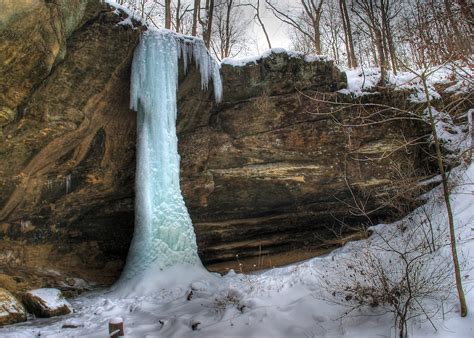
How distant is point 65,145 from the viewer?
7445 mm

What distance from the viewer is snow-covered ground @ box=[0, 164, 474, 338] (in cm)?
414

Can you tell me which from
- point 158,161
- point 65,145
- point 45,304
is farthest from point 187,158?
point 45,304

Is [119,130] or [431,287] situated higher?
[119,130]

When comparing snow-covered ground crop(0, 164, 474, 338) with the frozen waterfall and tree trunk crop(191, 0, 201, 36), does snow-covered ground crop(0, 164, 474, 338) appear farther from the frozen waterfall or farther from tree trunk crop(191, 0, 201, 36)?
tree trunk crop(191, 0, 201, 36)

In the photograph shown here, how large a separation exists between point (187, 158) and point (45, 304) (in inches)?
177

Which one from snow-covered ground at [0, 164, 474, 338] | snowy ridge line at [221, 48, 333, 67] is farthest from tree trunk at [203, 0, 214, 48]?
snow-covered ground at [0, 164, 474, 338]

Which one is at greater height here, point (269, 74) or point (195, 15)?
point (195, 15)

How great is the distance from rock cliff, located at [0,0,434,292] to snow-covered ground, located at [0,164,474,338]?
6.33 ft

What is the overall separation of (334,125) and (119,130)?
5.39m

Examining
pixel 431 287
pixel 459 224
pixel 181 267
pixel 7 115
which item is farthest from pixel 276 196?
pixel 7 115

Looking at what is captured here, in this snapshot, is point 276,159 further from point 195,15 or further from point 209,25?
point 195,15

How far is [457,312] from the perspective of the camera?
3.91 m

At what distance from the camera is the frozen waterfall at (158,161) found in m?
7.46

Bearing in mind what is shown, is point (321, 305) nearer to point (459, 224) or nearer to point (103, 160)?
point (459, 224)
